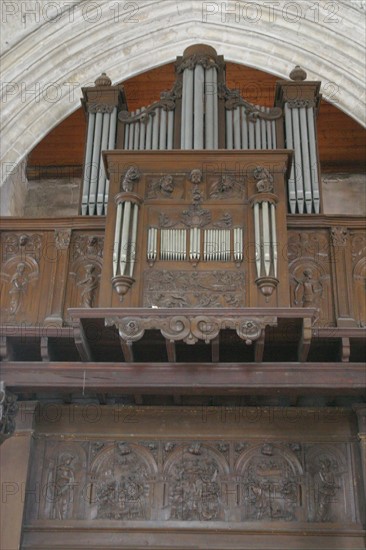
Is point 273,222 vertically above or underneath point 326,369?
above

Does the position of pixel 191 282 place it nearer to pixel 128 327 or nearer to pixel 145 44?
pixel 128 327

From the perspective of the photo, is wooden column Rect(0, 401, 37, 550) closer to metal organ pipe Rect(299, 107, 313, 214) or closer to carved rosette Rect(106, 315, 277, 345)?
carved rosette Rect(106, 315, 277, 345)

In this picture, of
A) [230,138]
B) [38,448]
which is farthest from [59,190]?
[38,448]

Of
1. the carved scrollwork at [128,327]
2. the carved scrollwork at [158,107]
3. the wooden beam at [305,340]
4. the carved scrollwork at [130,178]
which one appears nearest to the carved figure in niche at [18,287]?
the carved scrollwork at [130,178]

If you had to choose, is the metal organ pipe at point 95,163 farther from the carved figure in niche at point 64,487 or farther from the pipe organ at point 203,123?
the carved figure in niche at point 64,487

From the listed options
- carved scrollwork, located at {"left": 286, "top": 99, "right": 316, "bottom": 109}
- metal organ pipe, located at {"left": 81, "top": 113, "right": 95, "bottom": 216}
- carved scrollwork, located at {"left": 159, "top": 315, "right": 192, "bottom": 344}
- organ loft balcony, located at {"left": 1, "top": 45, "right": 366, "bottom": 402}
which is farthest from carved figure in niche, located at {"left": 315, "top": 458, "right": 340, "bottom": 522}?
carved scrollwork, located at {"left": 286, "top": 99, "right": 316, "bottom": 109}

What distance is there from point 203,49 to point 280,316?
3942mm

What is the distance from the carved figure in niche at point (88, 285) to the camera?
779 centimetres

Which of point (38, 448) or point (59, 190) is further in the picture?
point (59, 190)

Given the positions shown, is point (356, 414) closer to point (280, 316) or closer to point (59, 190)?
point (280, 316)

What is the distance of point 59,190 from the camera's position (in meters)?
12.0

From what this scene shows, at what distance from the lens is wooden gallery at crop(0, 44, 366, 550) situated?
7.16 metres

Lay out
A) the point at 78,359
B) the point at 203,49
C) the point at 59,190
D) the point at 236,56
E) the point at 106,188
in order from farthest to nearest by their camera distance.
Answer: the point at 59,190 < the point at 236,56 < the point at 203,49 < the point at 106,188 < the point at 78,359

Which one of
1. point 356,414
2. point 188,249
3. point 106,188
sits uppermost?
point 106,188
